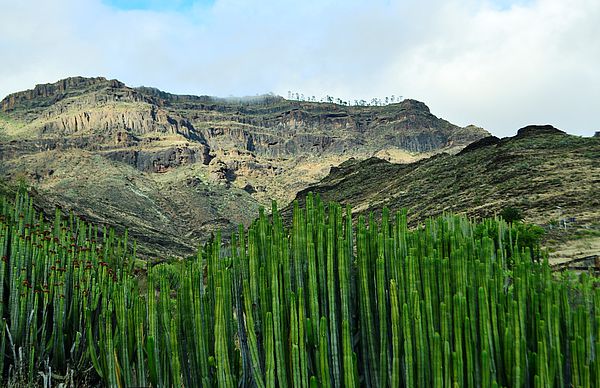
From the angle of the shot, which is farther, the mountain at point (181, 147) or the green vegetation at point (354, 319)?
the mountain at point (181, 147)

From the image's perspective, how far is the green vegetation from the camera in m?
3.34

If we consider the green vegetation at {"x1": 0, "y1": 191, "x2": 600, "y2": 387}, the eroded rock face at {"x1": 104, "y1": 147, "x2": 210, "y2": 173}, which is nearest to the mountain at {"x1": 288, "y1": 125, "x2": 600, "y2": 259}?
the green vegetation at {"x1": 0, "y1": 191, "x2": 600, "y2": 387}

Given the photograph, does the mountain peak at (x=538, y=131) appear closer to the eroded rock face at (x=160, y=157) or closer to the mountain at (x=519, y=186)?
the mountain at (x=519, y=186)

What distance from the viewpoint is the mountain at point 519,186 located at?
1992cm

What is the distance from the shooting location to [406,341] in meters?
3.39

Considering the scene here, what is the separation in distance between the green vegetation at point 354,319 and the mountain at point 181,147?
55.3 metres

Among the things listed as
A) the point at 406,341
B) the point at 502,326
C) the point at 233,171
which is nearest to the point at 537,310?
the point at 502,326

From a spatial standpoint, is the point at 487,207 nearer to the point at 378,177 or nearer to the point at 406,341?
the point at 406,341

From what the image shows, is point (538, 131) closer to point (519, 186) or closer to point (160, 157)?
point (519, 186)

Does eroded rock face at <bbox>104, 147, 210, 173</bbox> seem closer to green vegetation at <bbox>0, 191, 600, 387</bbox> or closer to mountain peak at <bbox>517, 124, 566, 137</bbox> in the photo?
mountain peak at <bbox>517, 124, 566, 137</bbox>

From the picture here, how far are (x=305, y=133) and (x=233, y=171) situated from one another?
135 feet

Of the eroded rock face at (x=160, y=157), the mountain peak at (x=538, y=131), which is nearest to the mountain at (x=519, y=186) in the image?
the mountain peak at (x=538, y=131)

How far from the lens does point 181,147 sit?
114 m

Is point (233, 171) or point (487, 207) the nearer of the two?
point (487, 207)
